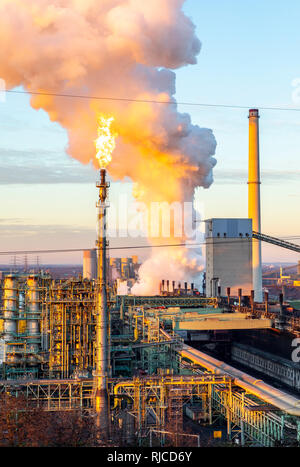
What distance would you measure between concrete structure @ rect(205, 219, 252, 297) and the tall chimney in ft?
9.82

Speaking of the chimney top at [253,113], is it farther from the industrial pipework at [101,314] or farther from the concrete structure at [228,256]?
the industrial pipework at [101,314]

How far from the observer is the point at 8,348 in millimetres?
29156

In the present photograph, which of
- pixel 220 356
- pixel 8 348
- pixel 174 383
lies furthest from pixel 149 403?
pixel 220 356

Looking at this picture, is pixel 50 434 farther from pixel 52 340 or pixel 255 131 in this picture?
pixel 255 131

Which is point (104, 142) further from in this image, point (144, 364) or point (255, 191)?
point (255, 191)

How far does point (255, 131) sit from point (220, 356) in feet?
76.2

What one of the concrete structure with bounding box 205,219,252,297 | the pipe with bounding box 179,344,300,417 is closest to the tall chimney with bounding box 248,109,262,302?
the concrete structure with bounding box 205,219,252,297

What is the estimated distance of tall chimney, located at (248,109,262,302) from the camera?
57.0 meters

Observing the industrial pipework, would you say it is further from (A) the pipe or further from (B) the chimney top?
(B) the chimney top

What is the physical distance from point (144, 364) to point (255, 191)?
28354 millimetres

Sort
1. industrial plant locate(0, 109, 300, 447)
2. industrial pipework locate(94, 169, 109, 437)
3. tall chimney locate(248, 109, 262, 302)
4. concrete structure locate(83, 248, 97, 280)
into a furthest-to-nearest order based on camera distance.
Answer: concrete structure locate(83, 248, 97, 280) → tall chimney locate(248, 109, 262, 302) → industrial pipework locate(94, 169, 109, 437) → industrial plant locate(0, 109, 300, 447)

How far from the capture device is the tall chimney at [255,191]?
57.0 metres

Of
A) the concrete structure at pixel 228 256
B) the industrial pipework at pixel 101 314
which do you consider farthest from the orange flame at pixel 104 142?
the concrete structure at pixel 228 256

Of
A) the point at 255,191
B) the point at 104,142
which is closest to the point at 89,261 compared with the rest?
the point at 255,191
